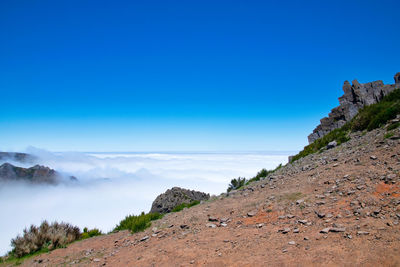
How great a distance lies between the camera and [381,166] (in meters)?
8.17

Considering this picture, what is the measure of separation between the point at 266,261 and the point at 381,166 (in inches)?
254

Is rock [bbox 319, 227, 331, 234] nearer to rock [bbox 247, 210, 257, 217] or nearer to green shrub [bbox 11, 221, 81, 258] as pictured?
rock [bbox 247, 210, 257, 217]

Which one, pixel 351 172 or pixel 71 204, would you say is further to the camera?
pixel 71 204

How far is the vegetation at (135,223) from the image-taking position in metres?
9.50

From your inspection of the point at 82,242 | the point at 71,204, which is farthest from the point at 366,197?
the point at 71,204

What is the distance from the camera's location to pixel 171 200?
17359 mm

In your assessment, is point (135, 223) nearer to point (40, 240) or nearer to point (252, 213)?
point (40, 240)

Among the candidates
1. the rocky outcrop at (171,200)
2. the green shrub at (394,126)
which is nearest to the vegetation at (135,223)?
the rocky outcrop at (171,200)

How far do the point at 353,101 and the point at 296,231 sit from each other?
2451cm

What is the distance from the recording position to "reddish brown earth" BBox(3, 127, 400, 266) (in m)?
4.57

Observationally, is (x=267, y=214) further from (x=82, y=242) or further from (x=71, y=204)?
(x=71, y=204)

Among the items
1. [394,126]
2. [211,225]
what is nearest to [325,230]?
[211,225]

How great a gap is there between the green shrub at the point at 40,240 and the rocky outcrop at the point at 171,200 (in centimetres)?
677

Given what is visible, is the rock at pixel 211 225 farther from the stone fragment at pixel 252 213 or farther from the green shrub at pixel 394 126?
the green shrub at pixel 394 126
